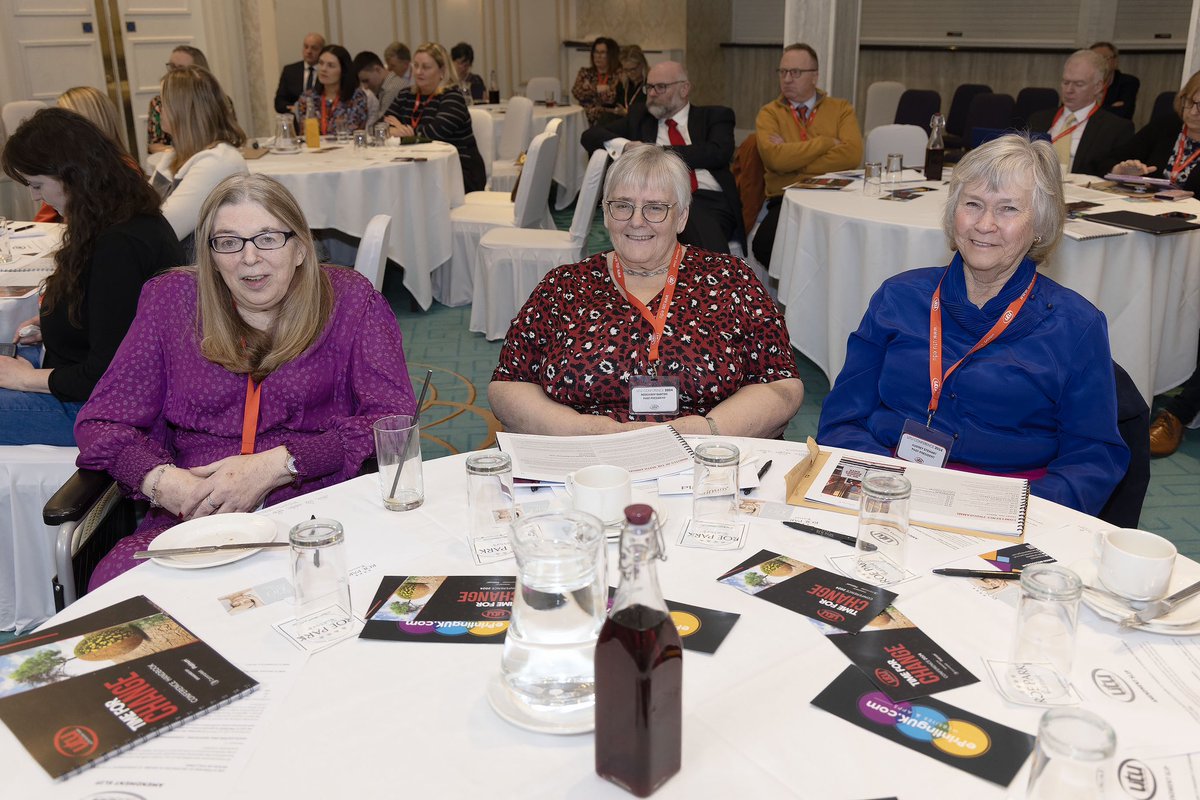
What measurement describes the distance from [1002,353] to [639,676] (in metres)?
1.55

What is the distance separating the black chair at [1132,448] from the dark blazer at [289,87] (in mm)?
8229

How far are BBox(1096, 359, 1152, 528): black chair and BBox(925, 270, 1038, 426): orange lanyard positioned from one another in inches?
9.4

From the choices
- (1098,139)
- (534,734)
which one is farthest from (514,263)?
(534,734)

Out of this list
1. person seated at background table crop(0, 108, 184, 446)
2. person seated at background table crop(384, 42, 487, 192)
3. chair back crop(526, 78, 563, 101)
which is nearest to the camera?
person seated at background table crop(0, 108, 184, 446)

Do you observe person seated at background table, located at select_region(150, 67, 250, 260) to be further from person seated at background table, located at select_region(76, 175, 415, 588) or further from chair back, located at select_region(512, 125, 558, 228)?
person seated at background table, located at select_region(76, 175, 415, 588)

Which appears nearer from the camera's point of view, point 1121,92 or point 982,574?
point 982,574

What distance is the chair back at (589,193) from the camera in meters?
4.76

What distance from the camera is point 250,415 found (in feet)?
7.07

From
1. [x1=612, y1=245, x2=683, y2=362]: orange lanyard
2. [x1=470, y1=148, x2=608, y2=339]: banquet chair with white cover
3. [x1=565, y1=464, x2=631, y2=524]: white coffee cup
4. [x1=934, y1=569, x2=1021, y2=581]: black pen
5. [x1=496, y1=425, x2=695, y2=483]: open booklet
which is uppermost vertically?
[x1=612, y1=245, x2=683, y2=362]: orange lanyard

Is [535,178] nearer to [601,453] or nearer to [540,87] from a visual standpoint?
[601,453]

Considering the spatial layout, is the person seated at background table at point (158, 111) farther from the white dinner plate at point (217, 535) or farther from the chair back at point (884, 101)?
the white dinner plate at point (217, 535)

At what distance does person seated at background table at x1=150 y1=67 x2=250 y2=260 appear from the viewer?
167 inches

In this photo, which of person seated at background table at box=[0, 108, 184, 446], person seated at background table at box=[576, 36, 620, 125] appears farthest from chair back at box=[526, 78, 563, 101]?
person seated at background table at box=[0, 108, 184, 446]

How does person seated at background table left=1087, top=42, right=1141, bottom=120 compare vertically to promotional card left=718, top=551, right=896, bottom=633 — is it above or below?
above
